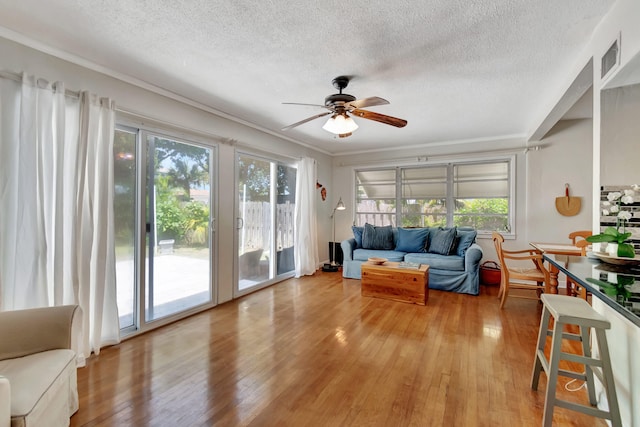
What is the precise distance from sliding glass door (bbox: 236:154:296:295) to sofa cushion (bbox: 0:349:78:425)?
7.67 ft

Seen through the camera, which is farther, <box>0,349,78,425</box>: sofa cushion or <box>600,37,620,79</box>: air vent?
<box>600,37,620,79</box>: air vent

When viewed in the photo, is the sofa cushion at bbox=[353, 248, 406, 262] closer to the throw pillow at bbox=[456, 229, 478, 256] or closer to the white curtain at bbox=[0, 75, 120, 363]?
the throw pillow at bbox=[456, 229, 478, 256]

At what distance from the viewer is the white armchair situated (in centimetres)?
121

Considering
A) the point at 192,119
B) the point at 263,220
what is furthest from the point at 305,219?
the point at 192,119

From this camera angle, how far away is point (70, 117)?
7.46 feet

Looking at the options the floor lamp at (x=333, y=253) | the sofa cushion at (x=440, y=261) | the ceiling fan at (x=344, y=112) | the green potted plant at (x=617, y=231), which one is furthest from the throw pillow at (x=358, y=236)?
the green potted plant at (x=617, y=231)

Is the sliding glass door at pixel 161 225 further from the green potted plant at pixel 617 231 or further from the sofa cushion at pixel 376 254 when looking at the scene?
the green potted plant at pixel 617 231

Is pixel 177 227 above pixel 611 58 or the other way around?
the other way around

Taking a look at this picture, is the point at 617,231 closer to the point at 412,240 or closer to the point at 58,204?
the point at 412,240

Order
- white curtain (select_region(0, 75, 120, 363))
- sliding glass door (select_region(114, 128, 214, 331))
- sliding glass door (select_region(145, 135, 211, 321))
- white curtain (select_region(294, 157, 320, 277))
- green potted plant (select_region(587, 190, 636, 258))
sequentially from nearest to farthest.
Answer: green potted plant (select_region(587, 190, 636, 258)) → white curtain (select_region(0, 75, 120, 363)) → sliding glass door (select_region(114, 128, 214, 331)) → sliding glass door (select_region(145, 135, 211, 321)) → white curtain (select_region(294, 157, 320, 277))

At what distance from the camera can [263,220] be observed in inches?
176

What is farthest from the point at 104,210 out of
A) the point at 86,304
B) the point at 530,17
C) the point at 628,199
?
the point at 628,199

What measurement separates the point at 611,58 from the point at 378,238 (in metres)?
3.80

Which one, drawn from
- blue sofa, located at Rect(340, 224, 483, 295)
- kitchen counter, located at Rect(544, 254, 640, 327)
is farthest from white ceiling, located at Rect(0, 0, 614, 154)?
blue sofa, located at Rect(340, 224, 483, 295)
